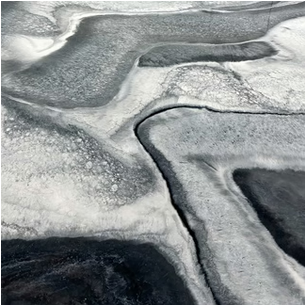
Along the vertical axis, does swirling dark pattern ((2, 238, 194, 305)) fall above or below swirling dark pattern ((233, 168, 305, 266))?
Answer: below

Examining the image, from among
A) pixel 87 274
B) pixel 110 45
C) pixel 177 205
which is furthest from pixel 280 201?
pixel 110 45

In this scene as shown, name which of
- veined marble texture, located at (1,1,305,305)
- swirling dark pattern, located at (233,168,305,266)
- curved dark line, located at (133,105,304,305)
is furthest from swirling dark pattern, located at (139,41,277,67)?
swirling dark pattern, located at (233,168,305,266)

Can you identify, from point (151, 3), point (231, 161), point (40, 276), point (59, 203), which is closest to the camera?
point (40, 276)

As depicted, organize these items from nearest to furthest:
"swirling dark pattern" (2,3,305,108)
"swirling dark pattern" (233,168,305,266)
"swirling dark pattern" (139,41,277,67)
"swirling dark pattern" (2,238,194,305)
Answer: "swirling dark pattern" (2,238,194,305) < "swirling dark pattern" (233,168,305,266) < "swirling dark pattern" (2,3,305,108) < "swirling dark pattern" (139,41,277,67)

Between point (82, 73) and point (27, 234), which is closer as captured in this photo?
point (27, 234)

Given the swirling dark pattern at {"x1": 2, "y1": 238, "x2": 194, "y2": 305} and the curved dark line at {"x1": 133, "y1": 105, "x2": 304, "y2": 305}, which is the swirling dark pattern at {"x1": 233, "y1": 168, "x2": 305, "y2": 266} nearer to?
the curved dark line at {"x1": 133, "y1": 105, "x2": 304, "y2": 305}

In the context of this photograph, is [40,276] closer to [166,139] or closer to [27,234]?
[27,234]

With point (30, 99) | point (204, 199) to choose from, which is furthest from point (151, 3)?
point (204, 199)

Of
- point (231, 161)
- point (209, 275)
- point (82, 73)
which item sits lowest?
point (209, 275)
